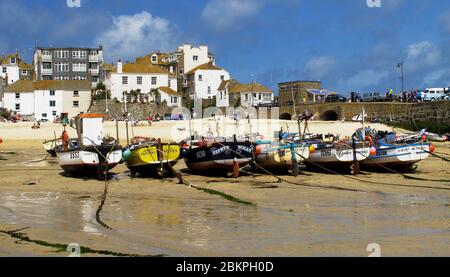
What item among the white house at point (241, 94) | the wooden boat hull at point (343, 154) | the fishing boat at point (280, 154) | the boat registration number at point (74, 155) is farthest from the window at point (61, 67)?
the wooden boat hull at point (343, 154)

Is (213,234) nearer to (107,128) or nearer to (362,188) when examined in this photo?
(362,188)

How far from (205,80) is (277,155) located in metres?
62.0

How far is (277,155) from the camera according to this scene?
75.0 ft

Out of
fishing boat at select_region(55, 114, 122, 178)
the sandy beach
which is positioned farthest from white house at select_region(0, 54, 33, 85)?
fishing boat at select_region(55, 114, 122, 178)

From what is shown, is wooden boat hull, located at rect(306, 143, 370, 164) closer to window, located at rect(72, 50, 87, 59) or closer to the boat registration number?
the boat registration number

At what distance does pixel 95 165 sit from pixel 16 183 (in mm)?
2770

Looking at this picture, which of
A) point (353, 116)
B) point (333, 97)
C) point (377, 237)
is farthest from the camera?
point (333, 97)

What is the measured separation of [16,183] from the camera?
67.9 feet

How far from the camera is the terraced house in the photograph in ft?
295

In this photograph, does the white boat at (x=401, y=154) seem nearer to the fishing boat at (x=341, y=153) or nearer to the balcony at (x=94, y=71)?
the fishing boat at (x=341, y=153)

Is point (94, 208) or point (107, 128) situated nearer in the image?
point (94, 208)

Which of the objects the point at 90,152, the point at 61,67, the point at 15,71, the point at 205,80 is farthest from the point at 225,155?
the point at 15,71

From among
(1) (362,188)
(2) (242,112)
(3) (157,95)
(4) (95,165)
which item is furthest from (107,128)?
(1) (362,188)

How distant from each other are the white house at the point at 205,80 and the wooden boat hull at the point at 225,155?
60.0 meters
